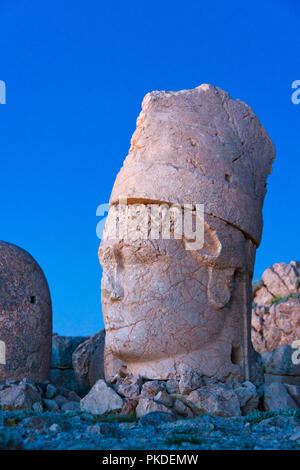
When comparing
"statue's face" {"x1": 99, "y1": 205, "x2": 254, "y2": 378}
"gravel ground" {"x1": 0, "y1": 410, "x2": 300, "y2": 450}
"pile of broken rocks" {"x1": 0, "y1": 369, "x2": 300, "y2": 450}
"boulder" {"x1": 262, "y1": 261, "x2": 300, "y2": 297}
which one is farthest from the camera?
"boulder" {"x1": 262, "y1": 261, "x2": 300, "y2": 297}

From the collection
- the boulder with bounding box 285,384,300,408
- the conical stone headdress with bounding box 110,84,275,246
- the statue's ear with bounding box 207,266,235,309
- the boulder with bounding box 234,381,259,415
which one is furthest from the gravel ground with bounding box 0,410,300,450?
the conical stone headdress with bounding box 110,84,275,246

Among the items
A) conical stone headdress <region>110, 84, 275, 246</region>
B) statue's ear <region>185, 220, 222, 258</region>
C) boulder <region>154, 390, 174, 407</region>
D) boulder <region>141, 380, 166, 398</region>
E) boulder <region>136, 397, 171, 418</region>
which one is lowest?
boulder <region>136, 397, 171, 418</region>

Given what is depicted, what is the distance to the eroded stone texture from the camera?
289 inches

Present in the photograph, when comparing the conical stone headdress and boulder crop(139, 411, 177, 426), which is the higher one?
the conical stone headdress

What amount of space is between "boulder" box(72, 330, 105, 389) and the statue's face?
7.03ft

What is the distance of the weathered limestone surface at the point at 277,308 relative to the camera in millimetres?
17109

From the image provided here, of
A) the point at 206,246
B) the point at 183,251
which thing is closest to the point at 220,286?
the point at 206,246

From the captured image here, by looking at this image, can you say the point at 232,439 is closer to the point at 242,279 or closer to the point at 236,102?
the point at 242,279

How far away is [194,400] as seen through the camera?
5676 millimetres

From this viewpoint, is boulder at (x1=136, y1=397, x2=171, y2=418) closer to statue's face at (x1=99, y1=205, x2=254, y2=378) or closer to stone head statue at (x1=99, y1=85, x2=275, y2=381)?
stone head statue at (x1=99, y1=85, x2=275, y2=381)

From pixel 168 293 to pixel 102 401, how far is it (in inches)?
54.8

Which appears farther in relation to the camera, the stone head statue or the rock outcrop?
the rock outcrop

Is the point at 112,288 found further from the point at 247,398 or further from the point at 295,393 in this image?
the point at 295,393

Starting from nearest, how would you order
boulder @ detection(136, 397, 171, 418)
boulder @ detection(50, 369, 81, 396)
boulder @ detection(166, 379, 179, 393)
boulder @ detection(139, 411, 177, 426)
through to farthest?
boulder @ detection(139, 411, 177, 426) → boulder @ detection(136, 397, 171, 418) → boulder @ detection(166, 379, 179, 393) → boulder @ detection(50, 369, 81, 396)
